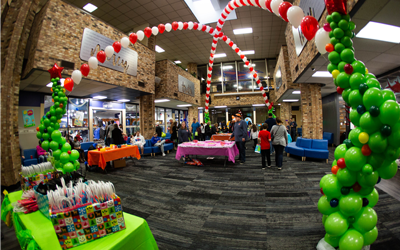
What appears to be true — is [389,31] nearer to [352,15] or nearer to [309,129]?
[352,15]

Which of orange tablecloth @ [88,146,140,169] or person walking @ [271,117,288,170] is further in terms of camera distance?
orange tablecloth @ [88,146,140,169]

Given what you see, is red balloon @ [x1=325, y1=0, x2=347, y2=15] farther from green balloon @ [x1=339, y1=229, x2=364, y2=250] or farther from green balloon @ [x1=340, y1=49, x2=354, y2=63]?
green balloon @ [x1=339, y1=229, x2=364, y2=250]

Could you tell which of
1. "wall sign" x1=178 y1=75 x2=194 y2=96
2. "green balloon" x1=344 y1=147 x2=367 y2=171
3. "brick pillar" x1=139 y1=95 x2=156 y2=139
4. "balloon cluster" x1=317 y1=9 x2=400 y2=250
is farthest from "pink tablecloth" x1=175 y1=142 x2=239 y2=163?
"wall sign" x1=178 y1=75 x2=194 y2=96

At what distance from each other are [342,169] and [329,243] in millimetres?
772

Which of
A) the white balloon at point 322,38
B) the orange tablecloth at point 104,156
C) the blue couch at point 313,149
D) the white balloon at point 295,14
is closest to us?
the white balloon at point 322,38

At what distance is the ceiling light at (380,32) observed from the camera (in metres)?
3.14

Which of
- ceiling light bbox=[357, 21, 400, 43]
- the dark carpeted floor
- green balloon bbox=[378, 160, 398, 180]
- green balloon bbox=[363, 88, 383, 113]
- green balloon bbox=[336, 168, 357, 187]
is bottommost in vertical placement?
the dark carpeted floor

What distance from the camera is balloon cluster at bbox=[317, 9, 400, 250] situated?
1376 mm

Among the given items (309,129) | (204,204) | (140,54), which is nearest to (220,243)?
(204,204)

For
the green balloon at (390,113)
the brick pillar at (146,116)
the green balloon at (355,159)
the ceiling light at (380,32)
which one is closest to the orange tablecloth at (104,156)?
the brick pillar at (146,116)

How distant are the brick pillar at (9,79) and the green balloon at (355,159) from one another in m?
6.46

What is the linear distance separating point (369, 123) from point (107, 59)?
7.47m

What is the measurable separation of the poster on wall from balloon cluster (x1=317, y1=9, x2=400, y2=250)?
31.9 feet

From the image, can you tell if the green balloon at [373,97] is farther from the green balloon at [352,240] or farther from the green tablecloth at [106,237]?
the green tablecloth at [106,237]
